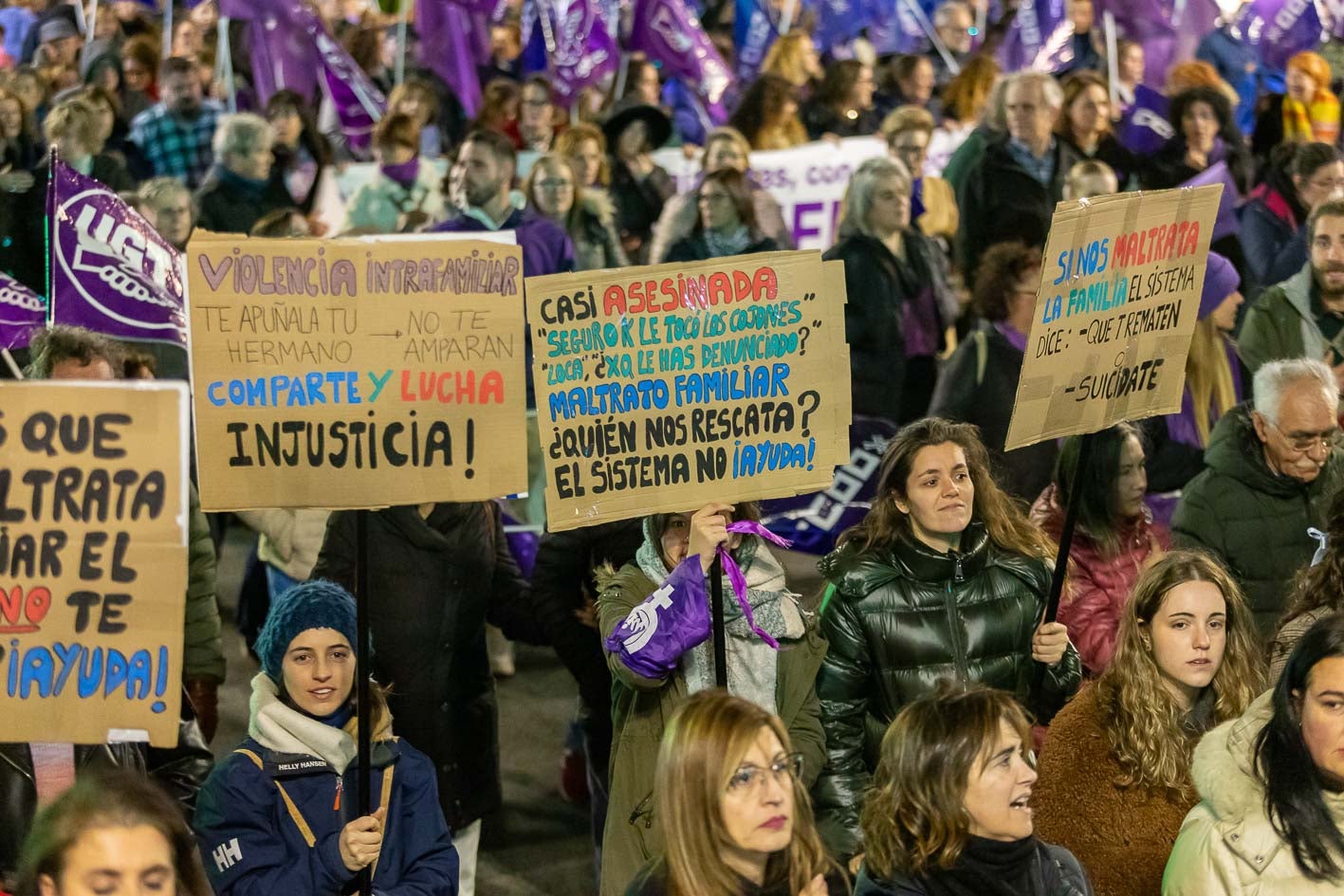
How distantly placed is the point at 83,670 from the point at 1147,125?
10.0 m

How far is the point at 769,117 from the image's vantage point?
13.2 meters

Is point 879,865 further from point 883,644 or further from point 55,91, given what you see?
point 55,91

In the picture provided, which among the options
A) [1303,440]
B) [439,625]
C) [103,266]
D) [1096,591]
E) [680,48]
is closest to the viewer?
[1096,591]

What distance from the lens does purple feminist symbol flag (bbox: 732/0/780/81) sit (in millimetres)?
17016

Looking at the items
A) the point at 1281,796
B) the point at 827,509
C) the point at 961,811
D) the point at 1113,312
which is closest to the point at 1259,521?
the point at 1113,312

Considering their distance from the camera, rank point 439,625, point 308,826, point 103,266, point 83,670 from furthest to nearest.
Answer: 1. point 103,266
2. point 439,625
3. point 308,826
4. point 83,670

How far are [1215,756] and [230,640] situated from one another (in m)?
6.56

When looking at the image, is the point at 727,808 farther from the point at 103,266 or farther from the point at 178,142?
the point at 178,142

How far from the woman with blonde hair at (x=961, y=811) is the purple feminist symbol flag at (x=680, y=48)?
11580mm

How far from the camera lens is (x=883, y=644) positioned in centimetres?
544

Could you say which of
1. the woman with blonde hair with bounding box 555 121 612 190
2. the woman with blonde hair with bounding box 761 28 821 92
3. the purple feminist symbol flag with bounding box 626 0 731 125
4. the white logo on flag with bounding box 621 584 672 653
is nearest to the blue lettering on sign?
the white logo on flag with bounding box 621 584 672 653

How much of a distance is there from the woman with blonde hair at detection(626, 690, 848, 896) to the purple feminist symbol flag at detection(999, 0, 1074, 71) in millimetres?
13214

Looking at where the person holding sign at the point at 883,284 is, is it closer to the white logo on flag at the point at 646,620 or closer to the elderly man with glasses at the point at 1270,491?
the elderly man with glasses at the point at 1270,491

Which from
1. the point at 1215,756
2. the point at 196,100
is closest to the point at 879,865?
the point at 1215,756
